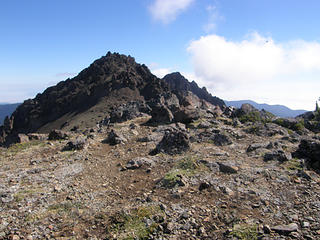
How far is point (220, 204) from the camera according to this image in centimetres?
906

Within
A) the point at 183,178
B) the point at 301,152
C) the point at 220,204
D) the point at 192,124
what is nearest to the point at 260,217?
the point at 220,204

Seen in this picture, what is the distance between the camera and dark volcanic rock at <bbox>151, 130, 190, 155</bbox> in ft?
54.0

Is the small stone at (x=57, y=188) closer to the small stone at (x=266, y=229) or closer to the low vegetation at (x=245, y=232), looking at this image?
the low vegetation at (x=245, y=232)

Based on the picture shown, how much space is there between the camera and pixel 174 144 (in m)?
16.7

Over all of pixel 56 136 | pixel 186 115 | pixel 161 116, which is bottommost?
pixel 56 136

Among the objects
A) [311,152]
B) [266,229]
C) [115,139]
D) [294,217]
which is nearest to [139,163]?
[115,139]

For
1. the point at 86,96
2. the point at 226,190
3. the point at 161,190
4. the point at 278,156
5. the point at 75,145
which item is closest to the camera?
the point at 226,190

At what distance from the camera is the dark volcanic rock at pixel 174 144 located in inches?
647

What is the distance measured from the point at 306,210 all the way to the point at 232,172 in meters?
4.24

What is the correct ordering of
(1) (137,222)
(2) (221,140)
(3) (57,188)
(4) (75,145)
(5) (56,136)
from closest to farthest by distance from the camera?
(1) (137,222) < (3) (57,188) < (4) (75,145) < (2) (221,140) < (5) (56,136)

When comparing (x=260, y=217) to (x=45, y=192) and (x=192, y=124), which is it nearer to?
(x=45, y=192)

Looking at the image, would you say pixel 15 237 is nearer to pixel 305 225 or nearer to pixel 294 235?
pixel 294 235

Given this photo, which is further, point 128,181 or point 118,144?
point 118,144

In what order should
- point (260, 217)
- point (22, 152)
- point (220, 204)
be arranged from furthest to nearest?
point (22, 152)
point (220, 204)
point (260, 217)
